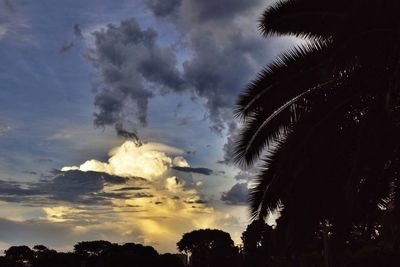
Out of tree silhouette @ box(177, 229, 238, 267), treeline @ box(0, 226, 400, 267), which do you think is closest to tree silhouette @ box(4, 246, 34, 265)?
treeline @ box(0, 226, 400, 267)

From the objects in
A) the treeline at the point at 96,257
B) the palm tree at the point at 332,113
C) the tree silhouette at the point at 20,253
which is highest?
the tree silhouette at the point at 20,253

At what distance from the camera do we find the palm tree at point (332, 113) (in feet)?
35.7

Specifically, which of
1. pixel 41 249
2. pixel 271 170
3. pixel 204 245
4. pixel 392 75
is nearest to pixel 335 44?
pixel 392 75

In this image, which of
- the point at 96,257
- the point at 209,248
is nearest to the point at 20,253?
the point at 96,257

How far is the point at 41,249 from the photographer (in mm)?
83938

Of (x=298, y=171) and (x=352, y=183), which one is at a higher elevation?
(x=298, y=171)


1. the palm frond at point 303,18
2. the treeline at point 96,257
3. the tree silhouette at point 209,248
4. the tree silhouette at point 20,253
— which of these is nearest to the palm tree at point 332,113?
the palm frond at point 303,18

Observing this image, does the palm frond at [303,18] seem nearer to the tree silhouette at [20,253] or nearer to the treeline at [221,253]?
the treeline at [221,253]

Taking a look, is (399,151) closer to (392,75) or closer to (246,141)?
(392,75)

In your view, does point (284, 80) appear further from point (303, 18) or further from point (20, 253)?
point (20, 253)

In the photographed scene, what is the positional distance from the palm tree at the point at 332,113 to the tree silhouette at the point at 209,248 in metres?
45.0

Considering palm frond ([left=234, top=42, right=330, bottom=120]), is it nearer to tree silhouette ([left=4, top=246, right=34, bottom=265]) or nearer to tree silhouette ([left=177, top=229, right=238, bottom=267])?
tree silhouette ([left=177, top=229, right=238, bottom=267])

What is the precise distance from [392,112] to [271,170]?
4.17m

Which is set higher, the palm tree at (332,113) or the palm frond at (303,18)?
the palm frond at (303,18)
